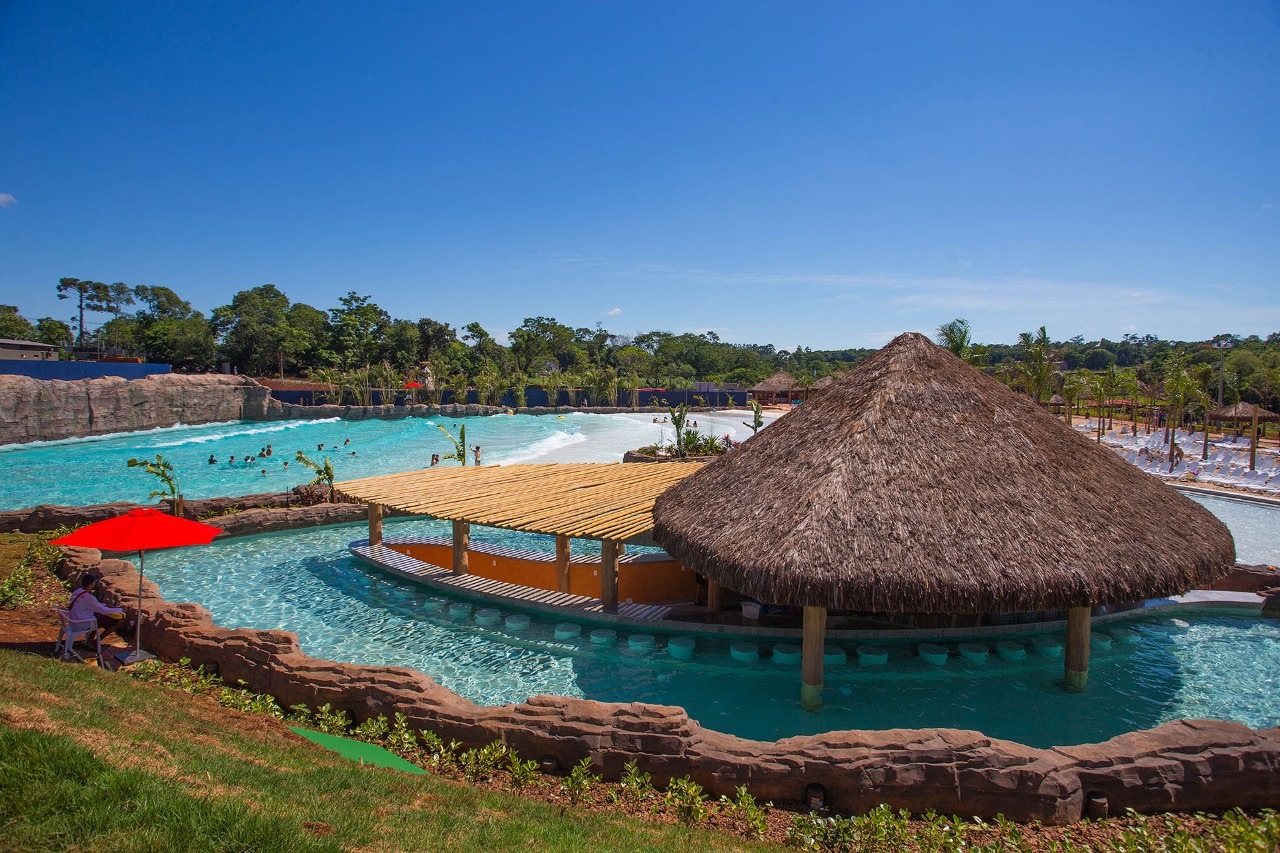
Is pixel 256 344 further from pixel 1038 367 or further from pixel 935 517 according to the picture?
pixel 935 517

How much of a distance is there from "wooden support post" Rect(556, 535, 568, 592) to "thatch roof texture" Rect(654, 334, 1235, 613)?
216 cm

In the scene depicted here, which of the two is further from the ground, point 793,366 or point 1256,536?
point 793,366

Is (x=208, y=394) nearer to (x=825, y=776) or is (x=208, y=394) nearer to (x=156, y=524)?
(x=156, y=524)

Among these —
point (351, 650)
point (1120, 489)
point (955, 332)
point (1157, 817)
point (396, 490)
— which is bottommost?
point (351, 650)

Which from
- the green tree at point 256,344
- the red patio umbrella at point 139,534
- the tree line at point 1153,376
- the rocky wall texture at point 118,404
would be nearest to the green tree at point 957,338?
the tree line at point 1153,376

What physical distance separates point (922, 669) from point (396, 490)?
9837 millimetres

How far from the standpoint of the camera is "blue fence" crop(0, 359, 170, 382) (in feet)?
146

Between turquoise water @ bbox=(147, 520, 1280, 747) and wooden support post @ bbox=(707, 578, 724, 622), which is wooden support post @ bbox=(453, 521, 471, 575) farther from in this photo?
wooden support post @ bbox=(707, 578, 724, 622)

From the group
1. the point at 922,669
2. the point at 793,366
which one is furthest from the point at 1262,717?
the point at 793,366

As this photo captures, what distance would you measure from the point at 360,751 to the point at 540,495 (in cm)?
655

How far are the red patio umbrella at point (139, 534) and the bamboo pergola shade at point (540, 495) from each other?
12.6ft

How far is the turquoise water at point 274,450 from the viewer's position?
26.0 meters

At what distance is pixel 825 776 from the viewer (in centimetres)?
554

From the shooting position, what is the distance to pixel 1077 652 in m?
8.51
